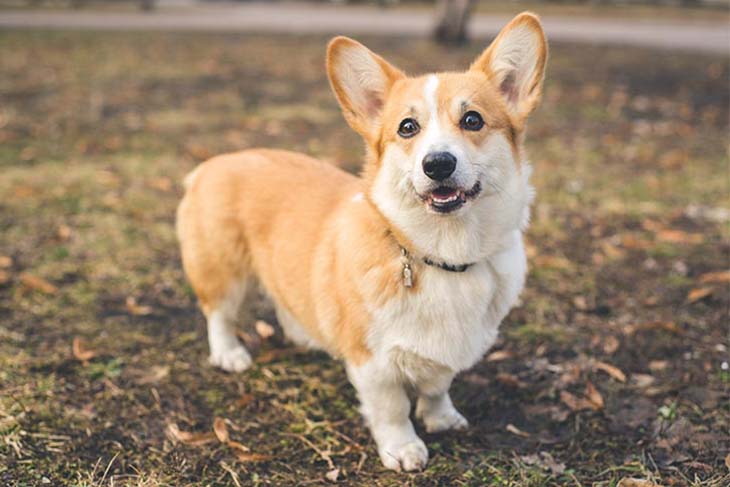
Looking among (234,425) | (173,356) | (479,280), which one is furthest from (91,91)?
(479,280)

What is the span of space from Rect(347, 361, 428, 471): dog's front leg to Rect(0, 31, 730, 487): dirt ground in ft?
0.25

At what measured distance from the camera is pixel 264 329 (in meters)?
3.96

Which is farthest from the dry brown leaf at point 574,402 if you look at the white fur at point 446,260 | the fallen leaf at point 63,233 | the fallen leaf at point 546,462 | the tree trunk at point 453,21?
the tree trunk at point 453,21

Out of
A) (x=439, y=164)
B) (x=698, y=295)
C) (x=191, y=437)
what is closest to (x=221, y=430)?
(x=191, y=437)

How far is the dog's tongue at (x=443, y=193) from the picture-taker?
2.56 m

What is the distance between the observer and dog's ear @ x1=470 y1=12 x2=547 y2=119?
2.77 metres

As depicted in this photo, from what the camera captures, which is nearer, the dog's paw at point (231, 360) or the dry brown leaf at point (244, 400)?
the dry brown leaf at point (244, 400)

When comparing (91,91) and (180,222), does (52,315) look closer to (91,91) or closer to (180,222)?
(180,222)

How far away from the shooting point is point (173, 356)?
3662mm

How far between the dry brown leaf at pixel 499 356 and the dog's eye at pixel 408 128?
1409 millimetres

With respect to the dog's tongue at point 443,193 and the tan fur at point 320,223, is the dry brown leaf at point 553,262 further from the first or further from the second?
the dog's tongue at point 443,193

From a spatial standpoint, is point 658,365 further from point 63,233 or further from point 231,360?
point 63,233

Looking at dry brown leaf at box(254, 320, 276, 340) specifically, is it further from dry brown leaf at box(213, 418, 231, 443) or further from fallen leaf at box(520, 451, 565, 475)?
fallen leaf at box(520, 451, 565, 475)

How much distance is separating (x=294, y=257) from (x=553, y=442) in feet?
4.43
